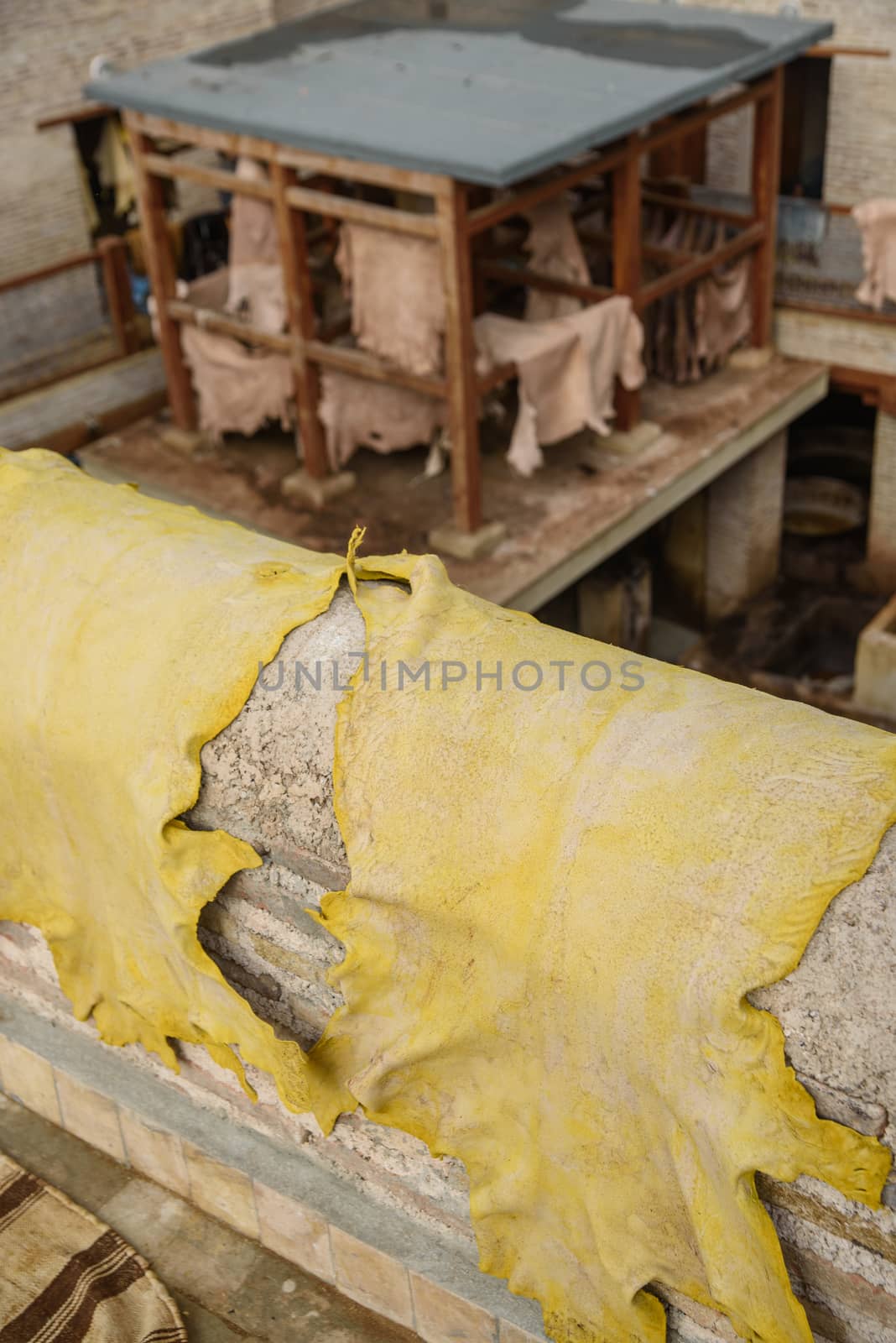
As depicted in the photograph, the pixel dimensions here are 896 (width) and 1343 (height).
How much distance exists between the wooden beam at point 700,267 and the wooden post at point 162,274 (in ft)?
13.2

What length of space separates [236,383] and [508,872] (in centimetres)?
962

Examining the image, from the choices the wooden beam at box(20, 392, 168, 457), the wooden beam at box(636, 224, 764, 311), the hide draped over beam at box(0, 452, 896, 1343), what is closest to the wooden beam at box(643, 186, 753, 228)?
the wooden beam at box(636, 224, 764, 311)

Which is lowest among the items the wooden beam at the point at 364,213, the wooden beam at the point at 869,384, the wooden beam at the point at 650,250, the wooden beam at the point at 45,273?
the wooden beam at the point at 869,384

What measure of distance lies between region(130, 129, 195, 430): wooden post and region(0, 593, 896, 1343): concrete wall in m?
8.38

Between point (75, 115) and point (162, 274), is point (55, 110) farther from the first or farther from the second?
point (162, 274)

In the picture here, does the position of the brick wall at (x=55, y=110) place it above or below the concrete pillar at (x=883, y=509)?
above

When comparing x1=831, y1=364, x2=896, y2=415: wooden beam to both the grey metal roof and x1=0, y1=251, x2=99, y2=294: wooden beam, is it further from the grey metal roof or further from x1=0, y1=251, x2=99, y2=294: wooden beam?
x1=0, y1=251, x2=99, y2=294: wooden beam

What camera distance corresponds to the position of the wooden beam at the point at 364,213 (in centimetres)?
990

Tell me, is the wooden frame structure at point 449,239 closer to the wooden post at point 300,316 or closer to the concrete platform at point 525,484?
the wooden post at point 300,316

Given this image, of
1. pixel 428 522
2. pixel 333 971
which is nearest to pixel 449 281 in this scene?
pixel 428 522

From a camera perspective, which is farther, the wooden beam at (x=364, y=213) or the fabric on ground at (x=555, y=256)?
the fabric on ground at (x=555, y=256)

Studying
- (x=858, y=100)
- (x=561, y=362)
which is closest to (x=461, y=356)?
(x=561, y=362)

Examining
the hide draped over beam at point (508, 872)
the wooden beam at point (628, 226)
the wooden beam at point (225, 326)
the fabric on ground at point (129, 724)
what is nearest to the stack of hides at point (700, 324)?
the wooden beam at point (628, 226)

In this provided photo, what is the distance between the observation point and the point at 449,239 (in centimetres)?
974
